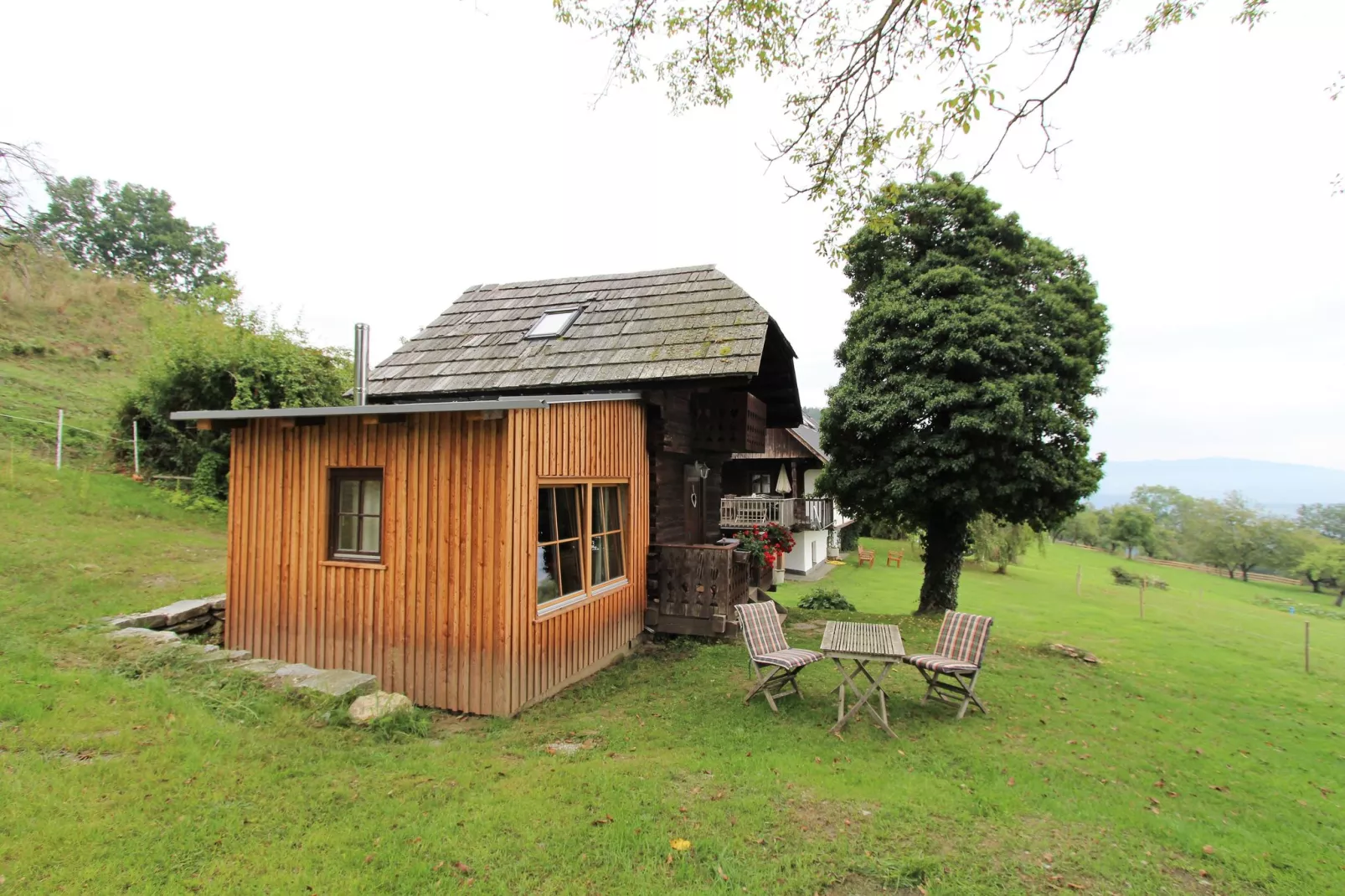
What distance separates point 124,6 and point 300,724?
23.1ft

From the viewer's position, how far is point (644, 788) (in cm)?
430

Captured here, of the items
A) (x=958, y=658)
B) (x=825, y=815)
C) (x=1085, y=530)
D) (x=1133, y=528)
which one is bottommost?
(x=1085, y=530)

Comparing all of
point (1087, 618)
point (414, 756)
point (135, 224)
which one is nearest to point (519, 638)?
point (414, 756)

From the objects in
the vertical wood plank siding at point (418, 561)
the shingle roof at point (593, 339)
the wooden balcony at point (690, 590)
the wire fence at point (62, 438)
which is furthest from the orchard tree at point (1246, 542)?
the wire fence at point (62, 438)

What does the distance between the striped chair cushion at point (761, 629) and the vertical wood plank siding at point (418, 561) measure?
6.26 feet

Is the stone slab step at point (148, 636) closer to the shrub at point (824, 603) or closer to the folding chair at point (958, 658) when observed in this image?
the folding chair at point (958, 658)

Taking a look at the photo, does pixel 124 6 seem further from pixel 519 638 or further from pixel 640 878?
pixel 640 878

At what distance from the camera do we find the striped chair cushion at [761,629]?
261 inches

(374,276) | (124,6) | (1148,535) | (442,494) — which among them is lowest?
(1148,535)

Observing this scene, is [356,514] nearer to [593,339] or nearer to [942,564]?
[593,339]

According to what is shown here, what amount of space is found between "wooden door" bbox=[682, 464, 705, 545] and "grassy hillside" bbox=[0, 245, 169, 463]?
12859mm

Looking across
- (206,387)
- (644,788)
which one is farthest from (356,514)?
(206,387)

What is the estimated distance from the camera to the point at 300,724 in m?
4.85

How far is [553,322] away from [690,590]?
4936mm
